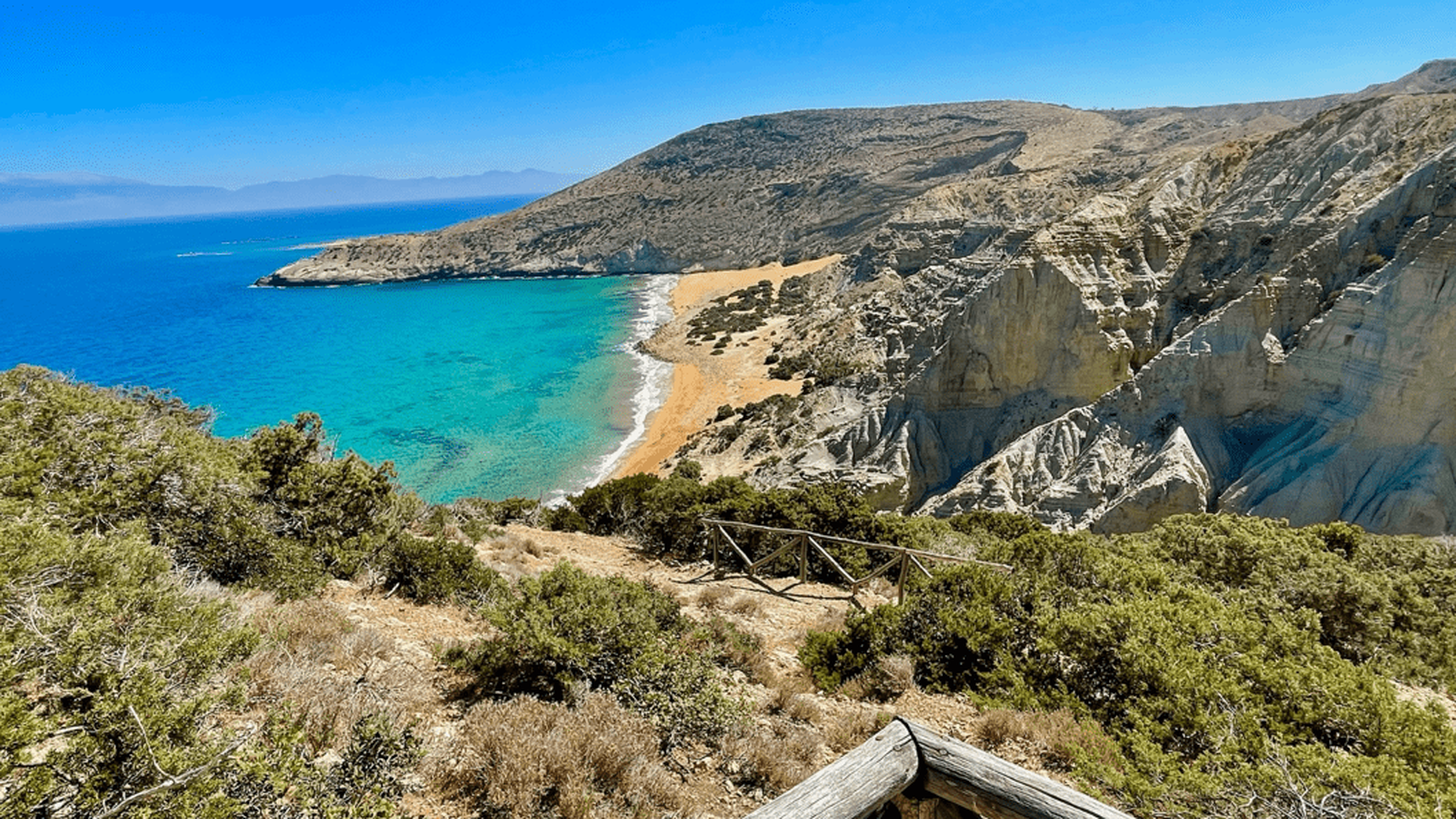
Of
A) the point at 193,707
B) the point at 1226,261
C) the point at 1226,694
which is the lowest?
the point at 1226,694

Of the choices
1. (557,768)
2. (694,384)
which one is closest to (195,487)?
(557,768)

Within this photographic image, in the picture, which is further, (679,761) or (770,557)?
(770,557)

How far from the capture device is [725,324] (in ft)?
176

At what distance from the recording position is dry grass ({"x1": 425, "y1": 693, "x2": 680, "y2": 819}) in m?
4.20

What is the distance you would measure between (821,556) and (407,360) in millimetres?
48711

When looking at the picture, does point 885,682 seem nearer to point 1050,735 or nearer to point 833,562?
point 1050,735

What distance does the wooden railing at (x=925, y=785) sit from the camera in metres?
2.50

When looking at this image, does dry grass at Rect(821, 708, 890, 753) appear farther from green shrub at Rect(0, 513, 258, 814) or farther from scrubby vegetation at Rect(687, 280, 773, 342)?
scrubby vegetation at Rect(687, 280, 773, 342)

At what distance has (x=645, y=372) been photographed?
147ft

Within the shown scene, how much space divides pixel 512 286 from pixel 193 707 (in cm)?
9006

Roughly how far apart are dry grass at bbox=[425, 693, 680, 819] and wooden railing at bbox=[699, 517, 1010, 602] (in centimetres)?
445

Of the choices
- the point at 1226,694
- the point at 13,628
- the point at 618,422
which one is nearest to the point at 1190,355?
the point at 1226,694

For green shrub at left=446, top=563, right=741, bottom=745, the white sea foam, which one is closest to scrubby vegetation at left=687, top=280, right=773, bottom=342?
the white sea foam

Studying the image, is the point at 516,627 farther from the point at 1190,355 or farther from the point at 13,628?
the point at 1190,355
